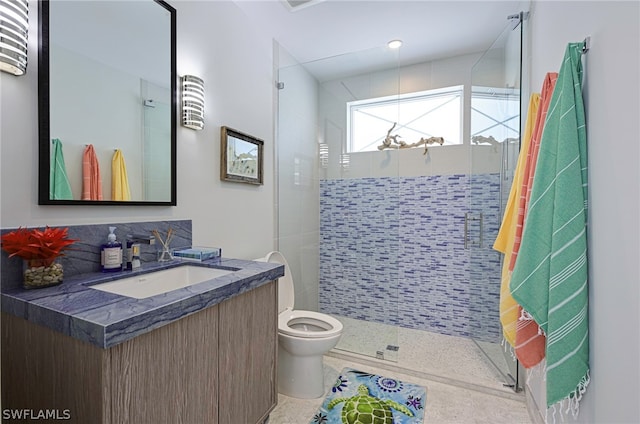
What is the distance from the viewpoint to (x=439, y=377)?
6.70ft

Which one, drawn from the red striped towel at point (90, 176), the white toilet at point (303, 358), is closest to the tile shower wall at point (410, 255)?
the white toilet at point (303, 358)

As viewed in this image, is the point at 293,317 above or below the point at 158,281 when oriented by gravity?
below

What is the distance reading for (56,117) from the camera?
1.12 metres

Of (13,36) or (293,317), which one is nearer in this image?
(13,36)

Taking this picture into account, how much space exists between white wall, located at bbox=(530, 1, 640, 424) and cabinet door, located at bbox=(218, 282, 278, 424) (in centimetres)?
126

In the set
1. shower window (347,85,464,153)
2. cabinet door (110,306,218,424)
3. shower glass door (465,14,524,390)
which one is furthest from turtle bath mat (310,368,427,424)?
shower window (347,85,464,153)

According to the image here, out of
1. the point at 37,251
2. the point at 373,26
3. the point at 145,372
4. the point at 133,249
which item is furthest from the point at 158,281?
the point at 373,26

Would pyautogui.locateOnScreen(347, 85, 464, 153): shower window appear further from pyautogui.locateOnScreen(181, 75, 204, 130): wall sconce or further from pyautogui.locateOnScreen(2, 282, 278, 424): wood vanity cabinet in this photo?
pyautogui.locateOnScreen(2, 282, 278, 424): wood vanity cabinet

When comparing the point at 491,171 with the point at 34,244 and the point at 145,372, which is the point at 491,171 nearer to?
the point at 145,372

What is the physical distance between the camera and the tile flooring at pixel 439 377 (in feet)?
5.56

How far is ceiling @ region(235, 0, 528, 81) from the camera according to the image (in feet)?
6.58

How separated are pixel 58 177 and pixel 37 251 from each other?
1.01 feet

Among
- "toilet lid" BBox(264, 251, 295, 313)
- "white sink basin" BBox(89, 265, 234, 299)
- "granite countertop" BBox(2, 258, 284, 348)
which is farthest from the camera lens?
"toilet lid" BBox(264, 251, 295, 313)

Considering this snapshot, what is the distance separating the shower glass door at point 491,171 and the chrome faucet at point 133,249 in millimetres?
2191
